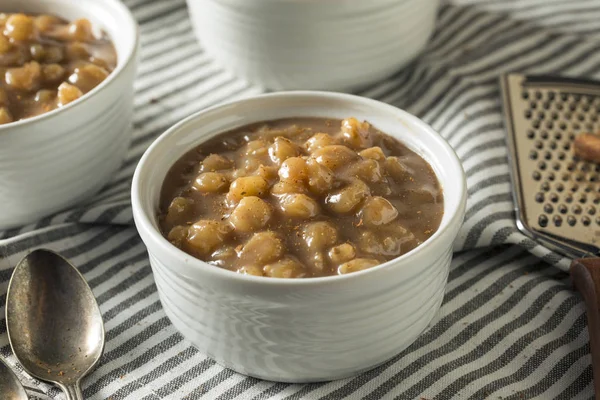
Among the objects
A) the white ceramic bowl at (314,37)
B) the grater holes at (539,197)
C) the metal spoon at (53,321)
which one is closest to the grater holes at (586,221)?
the grater holes at (539,197)

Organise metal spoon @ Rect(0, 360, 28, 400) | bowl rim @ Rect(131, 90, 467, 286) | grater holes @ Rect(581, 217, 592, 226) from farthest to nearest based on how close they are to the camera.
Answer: grater holes @ Rect(581, 217, 592, 226)
metal spoon @ Rect(0, 360, 28, 400)
bowl rim @ Rect(131, 90, 467, 286)

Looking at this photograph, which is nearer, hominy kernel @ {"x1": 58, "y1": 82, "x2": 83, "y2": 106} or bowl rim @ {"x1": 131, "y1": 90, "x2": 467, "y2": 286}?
bowl rim @ {"x1": 131, "y1": 90, "x2": 467, "y2": 286}

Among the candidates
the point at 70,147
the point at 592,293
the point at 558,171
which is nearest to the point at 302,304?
the point at 592,293

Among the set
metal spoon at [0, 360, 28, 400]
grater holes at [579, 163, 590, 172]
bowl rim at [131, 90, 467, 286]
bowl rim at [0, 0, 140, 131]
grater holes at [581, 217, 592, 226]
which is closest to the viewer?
bowl rim at [131, 90, 467, 286]

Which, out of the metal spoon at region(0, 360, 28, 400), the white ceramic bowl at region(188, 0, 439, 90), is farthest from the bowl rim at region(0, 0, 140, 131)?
the metal spoon at region(0, 360, 28, 400)

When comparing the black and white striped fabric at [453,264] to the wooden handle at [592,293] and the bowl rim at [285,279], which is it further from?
the bowl rim at [285,279]

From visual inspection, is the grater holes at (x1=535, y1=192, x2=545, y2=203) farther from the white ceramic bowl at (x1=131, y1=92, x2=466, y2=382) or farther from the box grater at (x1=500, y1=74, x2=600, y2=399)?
the white ceramic bowl at (x1=131, y1=92, x2=466, y2=382)

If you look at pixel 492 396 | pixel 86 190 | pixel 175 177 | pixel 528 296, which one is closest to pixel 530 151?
pixel 528 296
